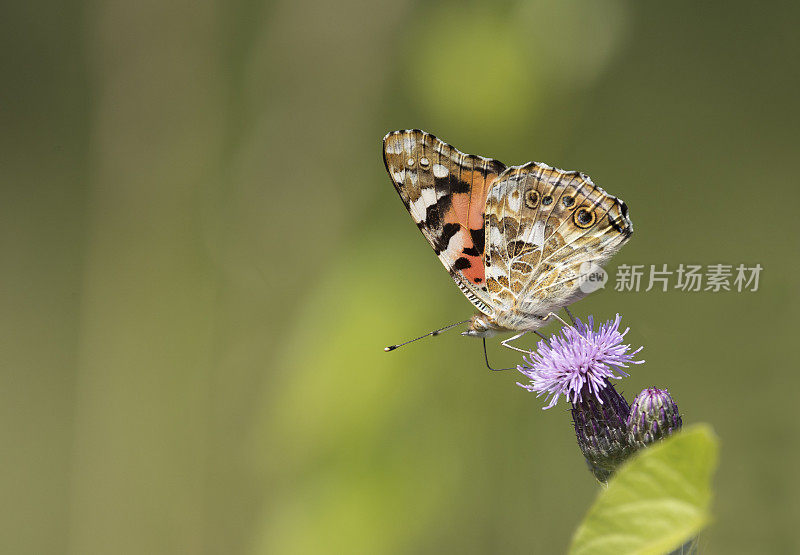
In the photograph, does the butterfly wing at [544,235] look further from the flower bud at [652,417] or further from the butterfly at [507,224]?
the flower bud at [652,417]

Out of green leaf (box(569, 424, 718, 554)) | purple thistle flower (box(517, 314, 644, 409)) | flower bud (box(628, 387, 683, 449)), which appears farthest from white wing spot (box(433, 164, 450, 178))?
green leaf (box(569, 424, 718, 554))

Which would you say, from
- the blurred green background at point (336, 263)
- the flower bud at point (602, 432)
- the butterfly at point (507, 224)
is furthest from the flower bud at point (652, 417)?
the blurred green background at point (336, 263)

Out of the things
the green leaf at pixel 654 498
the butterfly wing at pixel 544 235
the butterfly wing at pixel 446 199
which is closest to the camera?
the green leaf at pixel 654 498

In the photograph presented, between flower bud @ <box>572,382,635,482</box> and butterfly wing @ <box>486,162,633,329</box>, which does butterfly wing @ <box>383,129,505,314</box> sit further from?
flower bud @ <box>572,382,635,482</box>

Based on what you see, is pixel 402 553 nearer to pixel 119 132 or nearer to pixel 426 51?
pixel 426 51

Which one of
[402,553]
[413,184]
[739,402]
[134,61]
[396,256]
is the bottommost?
[402,553]

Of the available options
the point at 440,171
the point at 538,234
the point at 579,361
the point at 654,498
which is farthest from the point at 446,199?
the point at 654,498

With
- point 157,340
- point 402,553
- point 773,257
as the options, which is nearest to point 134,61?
point 157,340
